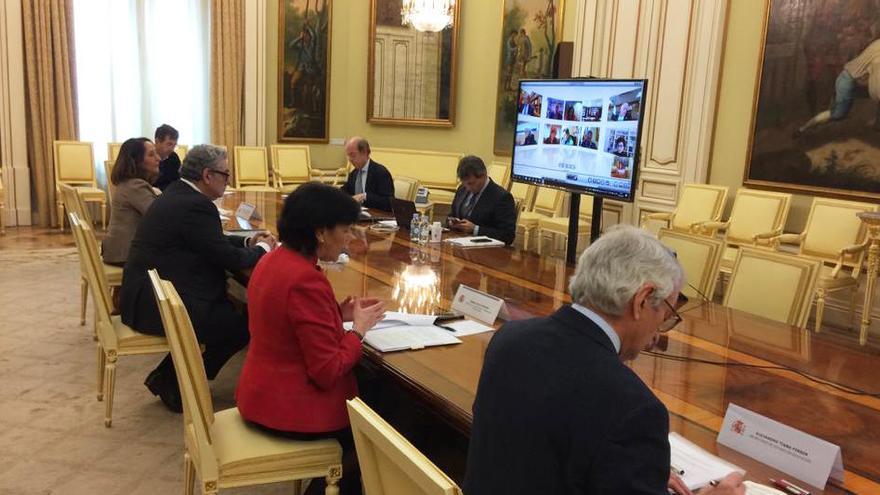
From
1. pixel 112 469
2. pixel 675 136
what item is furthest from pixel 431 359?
pixel 675 136

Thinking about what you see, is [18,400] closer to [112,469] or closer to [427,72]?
[112,469]

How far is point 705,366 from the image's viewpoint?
7.27 feet

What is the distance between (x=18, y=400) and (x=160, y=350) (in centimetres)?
90

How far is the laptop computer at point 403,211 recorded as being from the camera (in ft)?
15.0

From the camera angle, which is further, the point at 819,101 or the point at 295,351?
the point at 819,101

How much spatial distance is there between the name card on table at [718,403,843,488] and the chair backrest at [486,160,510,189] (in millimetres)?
6505

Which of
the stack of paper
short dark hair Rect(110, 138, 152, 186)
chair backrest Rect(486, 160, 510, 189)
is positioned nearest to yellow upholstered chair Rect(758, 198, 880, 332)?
the stack of paper

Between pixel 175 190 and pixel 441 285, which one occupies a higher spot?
pixel 175 190

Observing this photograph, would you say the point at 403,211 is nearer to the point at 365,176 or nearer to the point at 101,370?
the point at 365,176

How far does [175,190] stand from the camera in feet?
10.9

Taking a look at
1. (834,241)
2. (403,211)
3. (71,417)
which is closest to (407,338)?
(71,417)

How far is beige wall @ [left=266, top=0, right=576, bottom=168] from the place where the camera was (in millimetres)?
9000

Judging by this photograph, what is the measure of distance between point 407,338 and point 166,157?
13.6 ft

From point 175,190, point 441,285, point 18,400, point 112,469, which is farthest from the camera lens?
point 18,400
